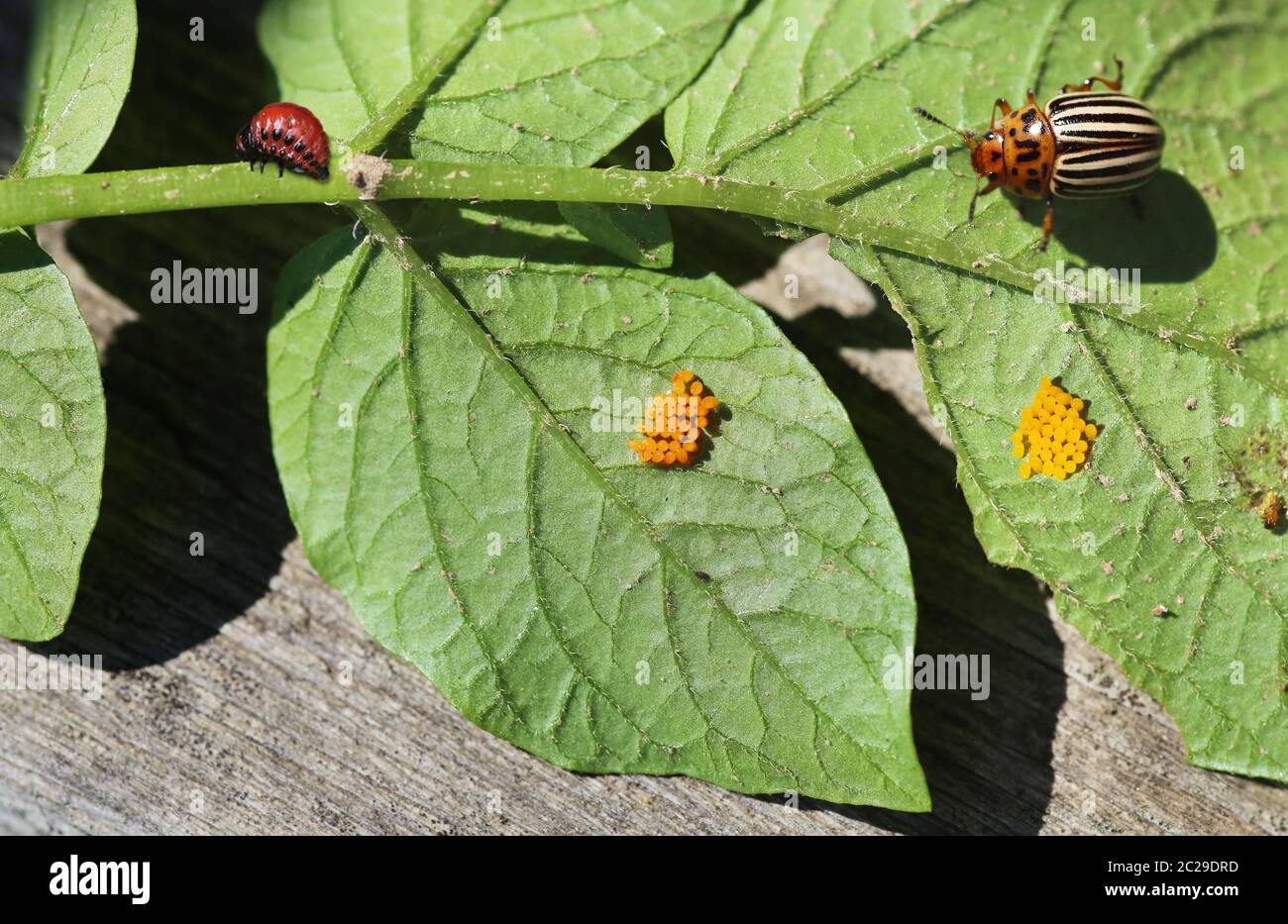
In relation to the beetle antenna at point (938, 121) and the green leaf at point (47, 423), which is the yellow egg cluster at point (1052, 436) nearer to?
the beetle antenna at point (938, 121)

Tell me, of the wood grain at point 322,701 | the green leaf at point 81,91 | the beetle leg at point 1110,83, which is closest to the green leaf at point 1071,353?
the beetle leg at point 1110,83

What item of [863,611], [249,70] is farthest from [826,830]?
[249,70]

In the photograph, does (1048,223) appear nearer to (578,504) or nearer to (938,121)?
(938,121)

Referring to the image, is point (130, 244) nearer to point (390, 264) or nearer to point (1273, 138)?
point (390, 264)

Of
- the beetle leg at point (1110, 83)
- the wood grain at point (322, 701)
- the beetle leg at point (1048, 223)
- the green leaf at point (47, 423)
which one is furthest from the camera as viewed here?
the wood grain at point (322, 701)

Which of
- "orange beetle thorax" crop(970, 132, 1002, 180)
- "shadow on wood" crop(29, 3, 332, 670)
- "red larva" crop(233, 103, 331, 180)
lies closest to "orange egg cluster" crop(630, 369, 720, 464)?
"orange beetle thorax" crop(970, 132, 1002, 180)

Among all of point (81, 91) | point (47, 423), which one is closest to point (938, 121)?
point (81, 91)
